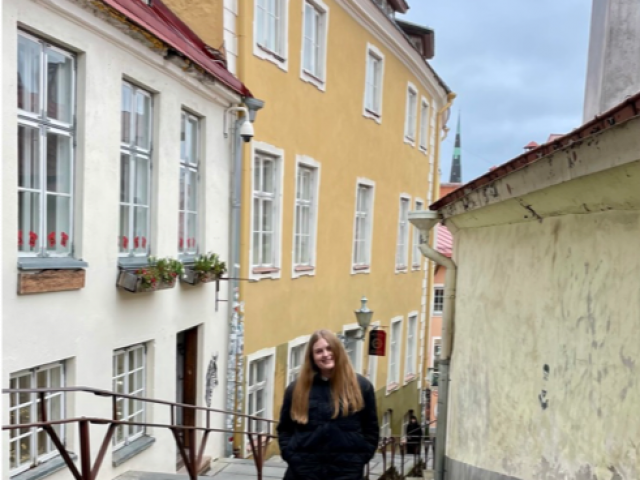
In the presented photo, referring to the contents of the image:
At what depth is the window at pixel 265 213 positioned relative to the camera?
1008 cm

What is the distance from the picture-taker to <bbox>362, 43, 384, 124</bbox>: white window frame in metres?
14.0

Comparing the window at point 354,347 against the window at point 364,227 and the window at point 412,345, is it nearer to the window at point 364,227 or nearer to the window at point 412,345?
the window at point 364,227

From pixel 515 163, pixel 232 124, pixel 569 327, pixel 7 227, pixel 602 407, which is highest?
pixel 232 124

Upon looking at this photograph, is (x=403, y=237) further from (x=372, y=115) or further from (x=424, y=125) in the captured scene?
(x=372, y=115)

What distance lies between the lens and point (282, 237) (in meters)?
10.8

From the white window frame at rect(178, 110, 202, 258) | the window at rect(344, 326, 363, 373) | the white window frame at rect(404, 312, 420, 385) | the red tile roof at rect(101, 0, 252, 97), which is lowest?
the white window frame at rect(404, 312, 420, 385)

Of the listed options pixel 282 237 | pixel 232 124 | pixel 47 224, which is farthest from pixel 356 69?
pixel 47 224

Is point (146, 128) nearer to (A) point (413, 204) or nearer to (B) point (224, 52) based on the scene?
(B) point (224, 52)

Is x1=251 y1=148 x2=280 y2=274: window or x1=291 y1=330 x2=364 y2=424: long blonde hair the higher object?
x1=251 y1=148 x2=280 y2=274: window

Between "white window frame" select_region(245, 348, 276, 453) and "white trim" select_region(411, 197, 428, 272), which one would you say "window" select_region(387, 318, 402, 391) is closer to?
"white trim" select_region(411, 197, 428, 272)

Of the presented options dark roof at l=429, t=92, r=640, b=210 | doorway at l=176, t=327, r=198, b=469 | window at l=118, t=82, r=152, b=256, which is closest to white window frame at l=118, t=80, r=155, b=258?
window at l=118, t=82, r=152, b=256

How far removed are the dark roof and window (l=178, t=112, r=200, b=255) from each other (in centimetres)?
343

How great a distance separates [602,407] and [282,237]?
24.8 feet

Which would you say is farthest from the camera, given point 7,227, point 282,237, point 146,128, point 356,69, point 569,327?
point 356,69
